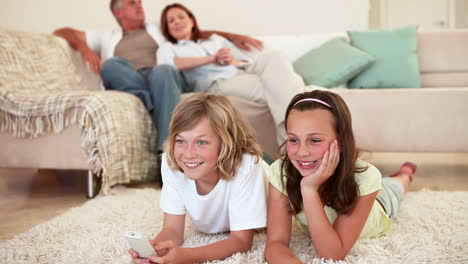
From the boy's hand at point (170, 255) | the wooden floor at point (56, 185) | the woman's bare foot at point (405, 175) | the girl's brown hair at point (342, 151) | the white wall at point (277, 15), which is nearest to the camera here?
the boy's hand at point (170, 255)

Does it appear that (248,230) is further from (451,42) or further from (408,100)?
(451,42)

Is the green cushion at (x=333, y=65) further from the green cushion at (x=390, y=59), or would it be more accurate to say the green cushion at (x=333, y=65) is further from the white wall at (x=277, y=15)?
A: the white wall at (x=277, y=15)

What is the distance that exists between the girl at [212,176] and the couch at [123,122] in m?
0.82

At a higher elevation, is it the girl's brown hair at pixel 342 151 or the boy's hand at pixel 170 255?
the girl's brown hair at pixel 342 151

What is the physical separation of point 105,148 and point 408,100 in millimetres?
1402

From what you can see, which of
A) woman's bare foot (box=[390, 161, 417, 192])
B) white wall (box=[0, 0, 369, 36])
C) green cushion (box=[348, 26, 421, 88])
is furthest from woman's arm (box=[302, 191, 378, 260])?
white wall (box=[0, 0, 369, 36])

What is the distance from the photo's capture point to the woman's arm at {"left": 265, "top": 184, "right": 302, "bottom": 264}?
45.2 inches

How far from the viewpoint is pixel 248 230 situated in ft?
4.03

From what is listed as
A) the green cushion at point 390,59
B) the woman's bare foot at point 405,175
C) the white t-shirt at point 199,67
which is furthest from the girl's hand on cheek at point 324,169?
the green cushion at point 390,59

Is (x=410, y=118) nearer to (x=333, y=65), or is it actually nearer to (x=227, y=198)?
(x=333, y=65)

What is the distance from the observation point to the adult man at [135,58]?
2.34m

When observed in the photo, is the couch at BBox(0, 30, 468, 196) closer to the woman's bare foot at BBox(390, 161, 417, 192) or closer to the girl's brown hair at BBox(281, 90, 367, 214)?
the woman's bare foot at BBox(390, 161, 417, 192)

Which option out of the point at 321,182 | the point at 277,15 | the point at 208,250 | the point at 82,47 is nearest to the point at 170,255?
the point at 208,250

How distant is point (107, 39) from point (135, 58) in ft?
0.82
